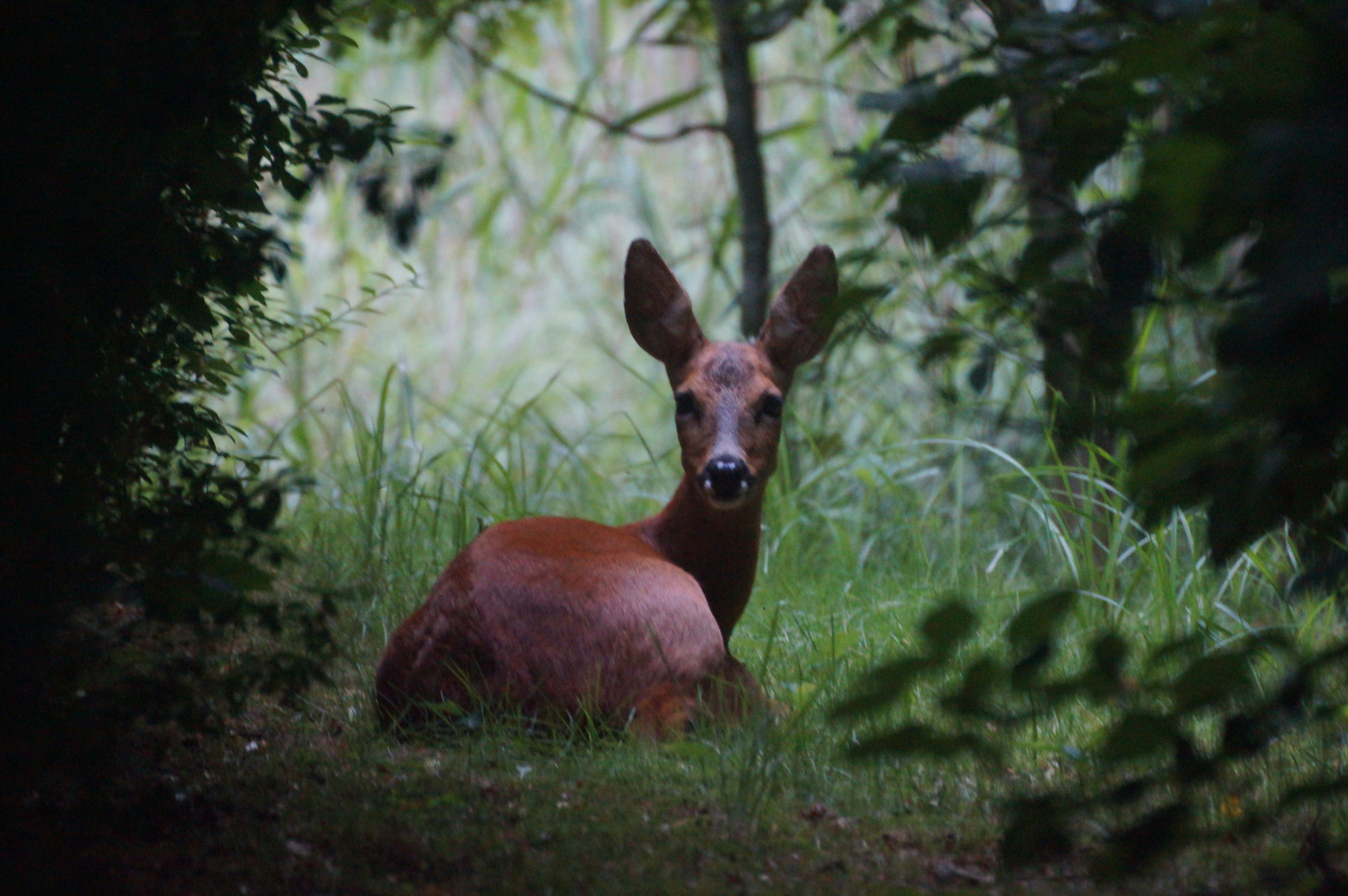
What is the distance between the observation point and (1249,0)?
1484mm

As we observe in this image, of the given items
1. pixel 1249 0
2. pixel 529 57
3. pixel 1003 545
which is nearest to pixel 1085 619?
pixel 1003 545

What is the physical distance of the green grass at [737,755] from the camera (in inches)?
76.2

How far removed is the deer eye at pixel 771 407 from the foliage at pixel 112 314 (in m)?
1.41

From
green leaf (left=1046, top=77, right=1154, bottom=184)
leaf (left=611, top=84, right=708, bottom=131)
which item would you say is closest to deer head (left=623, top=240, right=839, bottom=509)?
green leaf (left=1046, top=77, right=1154, bottom=184)

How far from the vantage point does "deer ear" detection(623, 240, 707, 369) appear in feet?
11.3

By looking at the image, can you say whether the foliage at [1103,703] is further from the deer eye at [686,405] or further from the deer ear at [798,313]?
the deer ear at [798,313]

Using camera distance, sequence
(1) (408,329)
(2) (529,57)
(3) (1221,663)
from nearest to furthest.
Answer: (3) (1221,663)
(2) (529,57)
(1) (408,329)

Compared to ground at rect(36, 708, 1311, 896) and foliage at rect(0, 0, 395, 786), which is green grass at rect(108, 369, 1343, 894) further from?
foliage at rect(0, 0, 395, 786)

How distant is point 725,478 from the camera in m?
3.11

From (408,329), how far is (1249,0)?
22.5 feet

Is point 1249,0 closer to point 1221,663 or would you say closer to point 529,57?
point 1221,663

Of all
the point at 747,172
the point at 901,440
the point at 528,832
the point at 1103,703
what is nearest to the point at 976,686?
the point at 1103,703

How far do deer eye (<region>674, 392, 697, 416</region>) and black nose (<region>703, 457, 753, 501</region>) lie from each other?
204mm

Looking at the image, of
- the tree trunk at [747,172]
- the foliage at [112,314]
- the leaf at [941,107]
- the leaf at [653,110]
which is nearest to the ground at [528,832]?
the foliage at [112,314]
